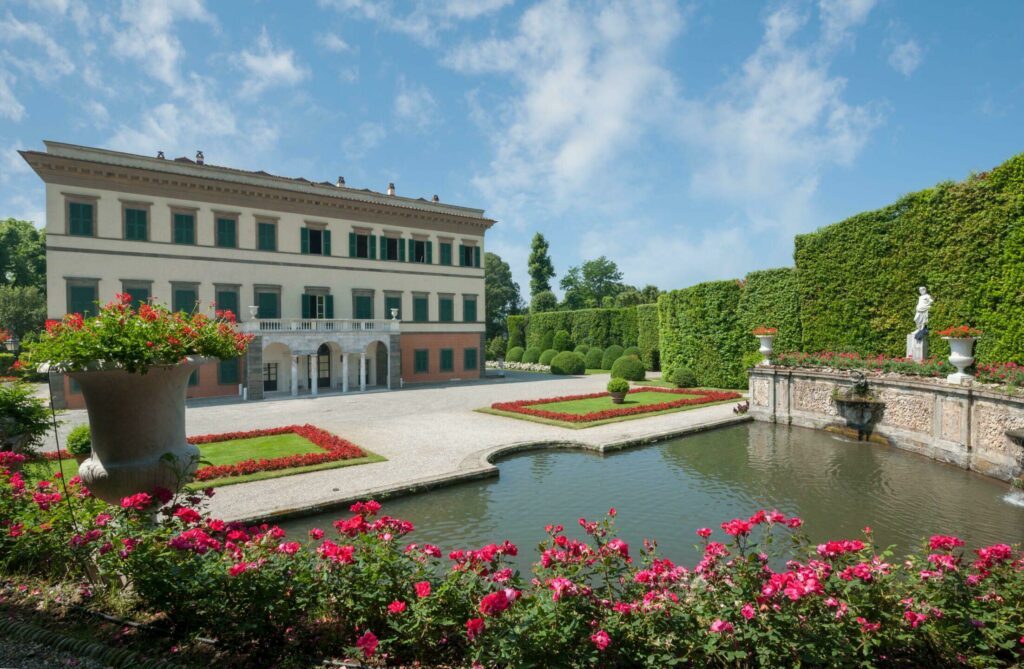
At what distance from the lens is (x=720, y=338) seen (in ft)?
A: 88.3

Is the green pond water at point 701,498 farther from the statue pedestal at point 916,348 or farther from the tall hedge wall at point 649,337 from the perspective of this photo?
the tall hedge wall at point 649,337

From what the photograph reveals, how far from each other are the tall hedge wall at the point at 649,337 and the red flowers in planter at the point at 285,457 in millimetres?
27792

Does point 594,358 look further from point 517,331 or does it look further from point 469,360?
point 469,360

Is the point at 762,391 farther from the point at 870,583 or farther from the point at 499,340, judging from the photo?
the point at 499,340

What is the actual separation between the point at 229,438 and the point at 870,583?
49.3 ft

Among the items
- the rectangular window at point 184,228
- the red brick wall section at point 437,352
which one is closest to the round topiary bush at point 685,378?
the red brick wall section at point 437,352

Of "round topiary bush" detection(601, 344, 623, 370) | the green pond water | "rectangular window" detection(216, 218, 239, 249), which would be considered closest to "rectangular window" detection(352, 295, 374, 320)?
"rectangular window" detection(216, 218, 239, 249)

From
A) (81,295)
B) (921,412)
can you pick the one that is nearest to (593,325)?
(921,412)

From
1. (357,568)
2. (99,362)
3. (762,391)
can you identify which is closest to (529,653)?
(357,568)

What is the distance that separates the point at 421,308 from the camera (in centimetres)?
3148

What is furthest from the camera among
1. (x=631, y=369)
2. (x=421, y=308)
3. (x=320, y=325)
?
(x=631, y=369)

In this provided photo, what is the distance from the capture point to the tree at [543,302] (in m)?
60.0

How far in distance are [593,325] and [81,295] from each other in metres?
33.2

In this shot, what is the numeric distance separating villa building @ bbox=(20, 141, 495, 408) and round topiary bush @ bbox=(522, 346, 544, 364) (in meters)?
12.8
